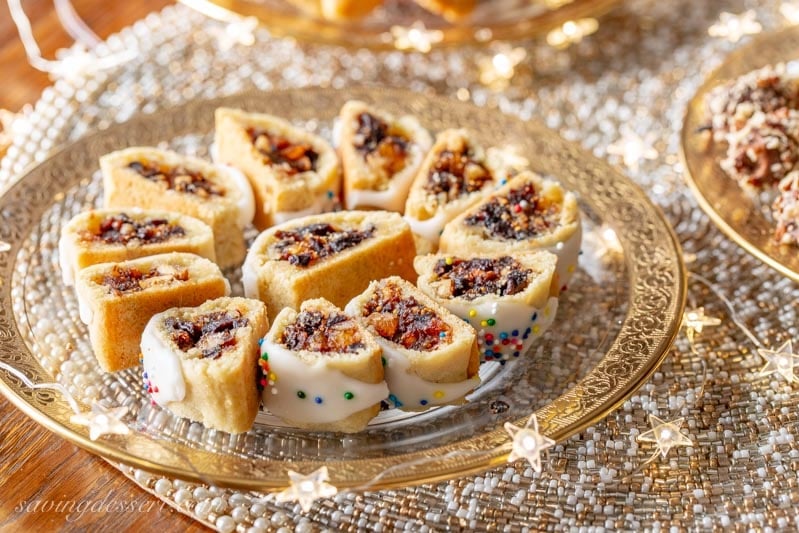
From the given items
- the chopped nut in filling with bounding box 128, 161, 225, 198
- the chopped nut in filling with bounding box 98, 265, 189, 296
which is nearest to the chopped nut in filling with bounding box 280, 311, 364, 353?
the chopped nut in filling with bounding box 98, 265, 189, 296

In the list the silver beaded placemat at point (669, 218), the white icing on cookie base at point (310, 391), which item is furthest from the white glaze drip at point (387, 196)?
the silver beaded placemat at point (669, 218)

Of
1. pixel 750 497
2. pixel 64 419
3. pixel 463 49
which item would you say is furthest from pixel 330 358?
pixel 463 49

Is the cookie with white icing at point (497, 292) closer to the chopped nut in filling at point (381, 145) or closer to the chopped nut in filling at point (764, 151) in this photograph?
the chopped nut in filling at point (381, 145)

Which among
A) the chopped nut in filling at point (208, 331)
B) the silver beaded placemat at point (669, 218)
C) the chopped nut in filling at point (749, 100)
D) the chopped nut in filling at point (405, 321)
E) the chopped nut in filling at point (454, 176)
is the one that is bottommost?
A: the silver beaded placemat at point (669, 218)

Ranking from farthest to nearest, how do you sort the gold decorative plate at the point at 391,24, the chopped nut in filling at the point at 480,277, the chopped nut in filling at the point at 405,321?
the gold decorative plate at the point at 391,24 < the chopped nut in filling at the point at 480,277 < the chopped nut in filling at the point at 405,321

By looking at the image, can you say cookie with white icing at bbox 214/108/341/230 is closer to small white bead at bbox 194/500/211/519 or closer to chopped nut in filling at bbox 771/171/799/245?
small white bead at bbox 194/500/211/519

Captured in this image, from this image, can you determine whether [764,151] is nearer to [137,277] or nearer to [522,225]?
[522,225]

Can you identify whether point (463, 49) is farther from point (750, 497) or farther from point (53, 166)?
point (750, 497)
